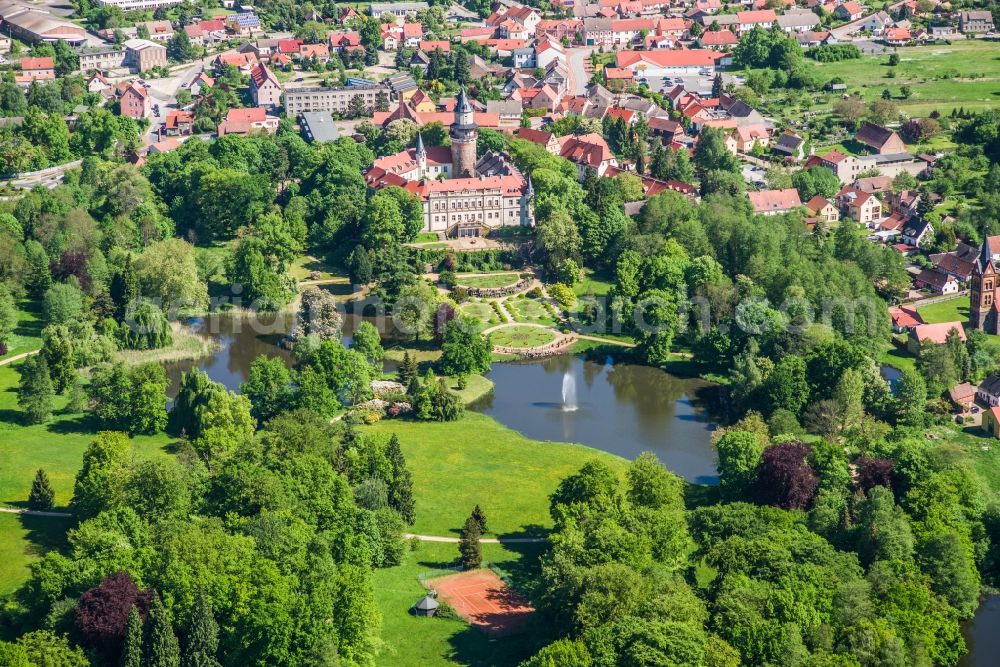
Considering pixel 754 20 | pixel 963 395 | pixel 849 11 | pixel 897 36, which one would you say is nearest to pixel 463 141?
pixel 963 395

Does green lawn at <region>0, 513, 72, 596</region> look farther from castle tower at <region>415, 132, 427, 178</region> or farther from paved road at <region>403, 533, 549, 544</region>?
castle tower at <region>415, 132, 427, 178</region>

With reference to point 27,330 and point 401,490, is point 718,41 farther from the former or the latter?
point 401,490

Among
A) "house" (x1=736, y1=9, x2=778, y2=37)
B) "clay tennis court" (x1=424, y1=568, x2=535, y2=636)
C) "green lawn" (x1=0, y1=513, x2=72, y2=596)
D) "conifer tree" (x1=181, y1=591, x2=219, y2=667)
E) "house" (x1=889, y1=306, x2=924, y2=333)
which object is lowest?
"clay tennis court" (x1=424, y1=568, x2=535, y2=636)

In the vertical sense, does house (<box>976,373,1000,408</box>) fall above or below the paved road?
above

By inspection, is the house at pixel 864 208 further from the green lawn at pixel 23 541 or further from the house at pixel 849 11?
the green lawn at pixel 23 541

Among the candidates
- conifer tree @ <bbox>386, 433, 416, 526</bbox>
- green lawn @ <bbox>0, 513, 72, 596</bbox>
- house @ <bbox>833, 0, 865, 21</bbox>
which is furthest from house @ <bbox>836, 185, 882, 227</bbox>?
green lawn @ <bbox>0, 513, 72, 596</bbox>

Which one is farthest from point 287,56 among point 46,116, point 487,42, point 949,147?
point 949,147
